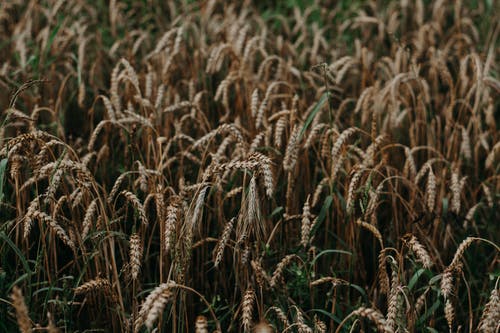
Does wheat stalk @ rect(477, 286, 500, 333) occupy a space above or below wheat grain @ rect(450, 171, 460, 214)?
below

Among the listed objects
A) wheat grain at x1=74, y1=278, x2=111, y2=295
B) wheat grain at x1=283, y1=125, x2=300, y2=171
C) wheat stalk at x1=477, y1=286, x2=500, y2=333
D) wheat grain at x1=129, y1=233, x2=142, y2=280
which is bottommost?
wheat stalk at x1=477, y1=286, x2=500, y2=333

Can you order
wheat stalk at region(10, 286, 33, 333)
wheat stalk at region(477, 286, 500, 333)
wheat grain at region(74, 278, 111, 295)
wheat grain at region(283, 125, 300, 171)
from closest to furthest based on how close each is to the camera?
wheat stalk at region(10, 286, 33, 333) < wheat stalk at region(477, 286, 500, 333) < wheat grain at region(74, 278, 111, 295) < wheat grain at region(283, 125, 300, 171)

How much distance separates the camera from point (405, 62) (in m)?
3.44

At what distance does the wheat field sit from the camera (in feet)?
6.42

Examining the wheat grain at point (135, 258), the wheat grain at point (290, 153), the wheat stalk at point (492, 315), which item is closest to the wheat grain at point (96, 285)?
the wheat grain at point (135, 258)

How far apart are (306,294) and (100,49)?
7.03ft

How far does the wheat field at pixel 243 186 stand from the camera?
196cm

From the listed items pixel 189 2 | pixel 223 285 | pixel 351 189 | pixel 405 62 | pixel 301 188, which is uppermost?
pixel 189 2

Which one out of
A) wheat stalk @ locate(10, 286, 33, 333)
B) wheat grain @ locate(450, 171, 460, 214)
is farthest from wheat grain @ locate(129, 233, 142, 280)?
wheat grain @ locate(450, 171, 460, 214)

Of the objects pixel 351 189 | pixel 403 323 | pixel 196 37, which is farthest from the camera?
pixel 196 37

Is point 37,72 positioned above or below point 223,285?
above

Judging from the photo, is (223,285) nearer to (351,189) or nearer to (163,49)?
(351,189)

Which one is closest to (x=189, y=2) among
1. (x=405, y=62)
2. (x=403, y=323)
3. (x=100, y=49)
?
(x=100, y=49)

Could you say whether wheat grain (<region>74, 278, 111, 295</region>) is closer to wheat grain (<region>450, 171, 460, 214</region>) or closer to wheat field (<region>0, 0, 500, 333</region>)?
wheat field (<region>0, 0, 500, 333</region>)
